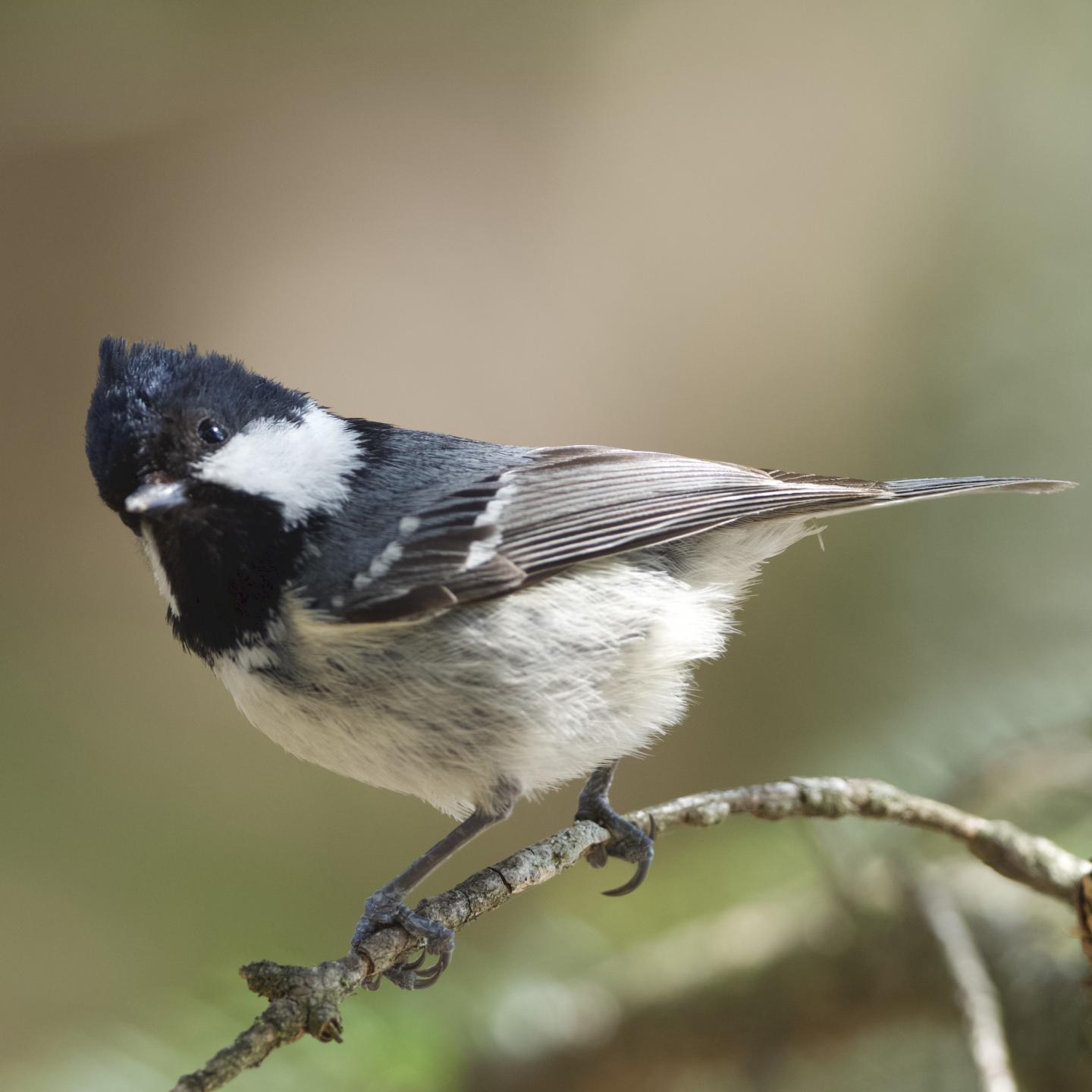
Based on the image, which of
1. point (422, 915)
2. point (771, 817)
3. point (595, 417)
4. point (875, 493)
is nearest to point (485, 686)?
point (422, 915)

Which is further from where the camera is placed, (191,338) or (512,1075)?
(191,338)

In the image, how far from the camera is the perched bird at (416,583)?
1159 mm

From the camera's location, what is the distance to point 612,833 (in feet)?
4.45

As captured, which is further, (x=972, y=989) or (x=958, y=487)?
(x=958, y=487)

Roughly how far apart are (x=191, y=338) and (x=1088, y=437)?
75.0 inches

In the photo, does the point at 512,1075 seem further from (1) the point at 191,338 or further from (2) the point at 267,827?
(1) the point at 191,338

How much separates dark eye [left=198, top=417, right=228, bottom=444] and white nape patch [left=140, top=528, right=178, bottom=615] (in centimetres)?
13

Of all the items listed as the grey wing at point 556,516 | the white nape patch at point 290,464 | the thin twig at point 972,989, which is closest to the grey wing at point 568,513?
the grey wing at point 556,516

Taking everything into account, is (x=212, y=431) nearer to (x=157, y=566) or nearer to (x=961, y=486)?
(x=157, y=566)

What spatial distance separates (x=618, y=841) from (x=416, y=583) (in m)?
0.46

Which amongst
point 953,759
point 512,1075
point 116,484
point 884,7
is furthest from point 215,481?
point 884,7

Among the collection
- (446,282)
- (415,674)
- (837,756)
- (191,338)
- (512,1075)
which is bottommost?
(512,1075)

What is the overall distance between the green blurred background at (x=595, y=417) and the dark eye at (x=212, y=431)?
0.65 m

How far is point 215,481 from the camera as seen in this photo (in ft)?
3.84
